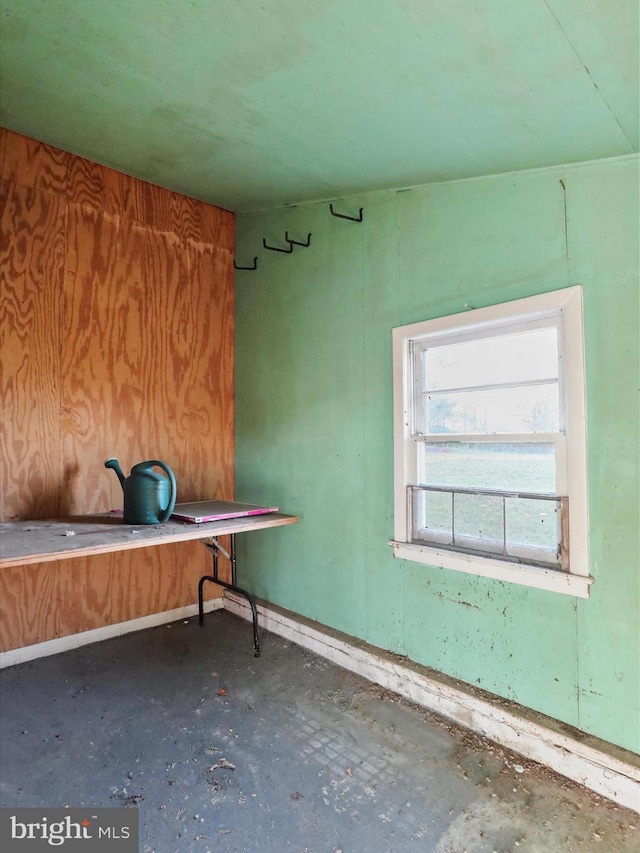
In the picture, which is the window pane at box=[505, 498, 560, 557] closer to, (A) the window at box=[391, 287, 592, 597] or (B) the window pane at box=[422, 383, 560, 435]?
(A) the window at box=[391, 287, 592, 597]

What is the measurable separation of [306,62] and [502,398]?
1.47m

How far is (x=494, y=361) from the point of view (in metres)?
2.04

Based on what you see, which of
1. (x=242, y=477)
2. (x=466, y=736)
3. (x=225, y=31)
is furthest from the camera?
(x=242, y=477)

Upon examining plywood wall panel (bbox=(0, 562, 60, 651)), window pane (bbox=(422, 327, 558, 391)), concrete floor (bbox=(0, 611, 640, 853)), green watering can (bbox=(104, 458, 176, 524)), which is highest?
window pane (bbox=(422, 327, 558, 391))

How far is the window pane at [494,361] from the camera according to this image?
189cm

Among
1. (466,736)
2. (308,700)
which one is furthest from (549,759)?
(308,700)

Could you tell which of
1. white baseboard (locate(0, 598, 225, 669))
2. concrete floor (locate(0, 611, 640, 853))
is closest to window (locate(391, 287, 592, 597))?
concrete floor (locate(0, 611, 640, 853))

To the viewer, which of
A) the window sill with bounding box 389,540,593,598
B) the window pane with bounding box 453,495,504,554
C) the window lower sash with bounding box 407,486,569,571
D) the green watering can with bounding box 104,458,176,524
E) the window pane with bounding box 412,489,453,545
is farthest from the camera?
the green watering can with bounding box 104,458,176,524

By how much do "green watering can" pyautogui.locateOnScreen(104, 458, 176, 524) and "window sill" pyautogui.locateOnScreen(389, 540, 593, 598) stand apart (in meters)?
1.20

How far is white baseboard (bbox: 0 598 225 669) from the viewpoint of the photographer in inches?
99.7

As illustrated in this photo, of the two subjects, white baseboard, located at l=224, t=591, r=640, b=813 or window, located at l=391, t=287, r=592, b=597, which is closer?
white baseboard, located at l=224, t=591, r=640, b=813

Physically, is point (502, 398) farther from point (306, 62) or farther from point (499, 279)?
point (306, 62)

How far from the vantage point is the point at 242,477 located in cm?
334

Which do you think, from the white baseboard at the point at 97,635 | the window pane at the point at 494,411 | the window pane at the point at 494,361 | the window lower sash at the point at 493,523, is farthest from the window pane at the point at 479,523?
the white baseboard at the point at 97,635
